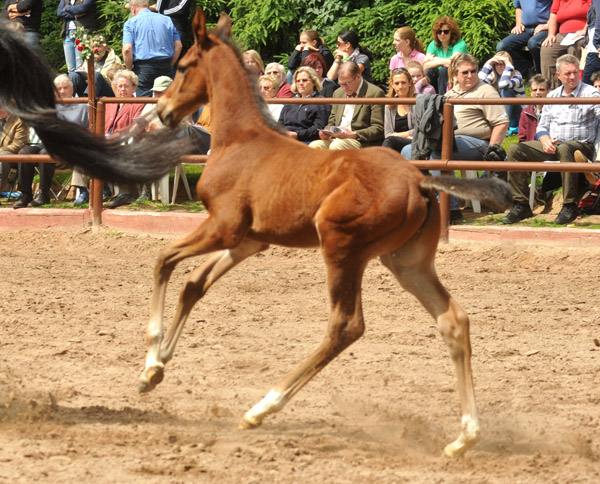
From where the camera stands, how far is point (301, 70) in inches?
378

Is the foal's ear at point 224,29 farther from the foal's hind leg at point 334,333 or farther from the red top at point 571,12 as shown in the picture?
the red top at point 571,12

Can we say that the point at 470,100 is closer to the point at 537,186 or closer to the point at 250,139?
the point at 537,186

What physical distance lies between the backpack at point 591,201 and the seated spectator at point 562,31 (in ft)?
6.22

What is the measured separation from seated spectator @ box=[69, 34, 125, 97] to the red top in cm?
487

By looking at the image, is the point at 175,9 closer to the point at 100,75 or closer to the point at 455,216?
the point at 100,75

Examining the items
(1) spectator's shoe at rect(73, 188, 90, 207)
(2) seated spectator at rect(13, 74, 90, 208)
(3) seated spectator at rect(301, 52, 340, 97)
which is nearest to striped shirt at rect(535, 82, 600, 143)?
(3) seated spectator at rect(301, 52, 340, 97)

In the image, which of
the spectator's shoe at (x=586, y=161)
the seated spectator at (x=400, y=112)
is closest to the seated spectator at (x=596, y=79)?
the spectator's shoe at (x=586, y=161)

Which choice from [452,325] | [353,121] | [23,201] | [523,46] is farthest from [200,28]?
[523,46]

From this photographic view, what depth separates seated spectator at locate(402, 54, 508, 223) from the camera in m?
8.88

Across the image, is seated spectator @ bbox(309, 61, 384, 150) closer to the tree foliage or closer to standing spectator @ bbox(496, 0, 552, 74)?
standing spectator @ bbox(496, 0, 552, 74)

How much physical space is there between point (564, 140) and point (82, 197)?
4953mm

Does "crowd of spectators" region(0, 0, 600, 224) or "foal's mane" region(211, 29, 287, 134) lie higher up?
"foal's mane" region(211, 29, 287, 134)

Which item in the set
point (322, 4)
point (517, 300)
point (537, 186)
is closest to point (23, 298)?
point (517, 300)

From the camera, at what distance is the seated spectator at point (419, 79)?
31.9 feet
